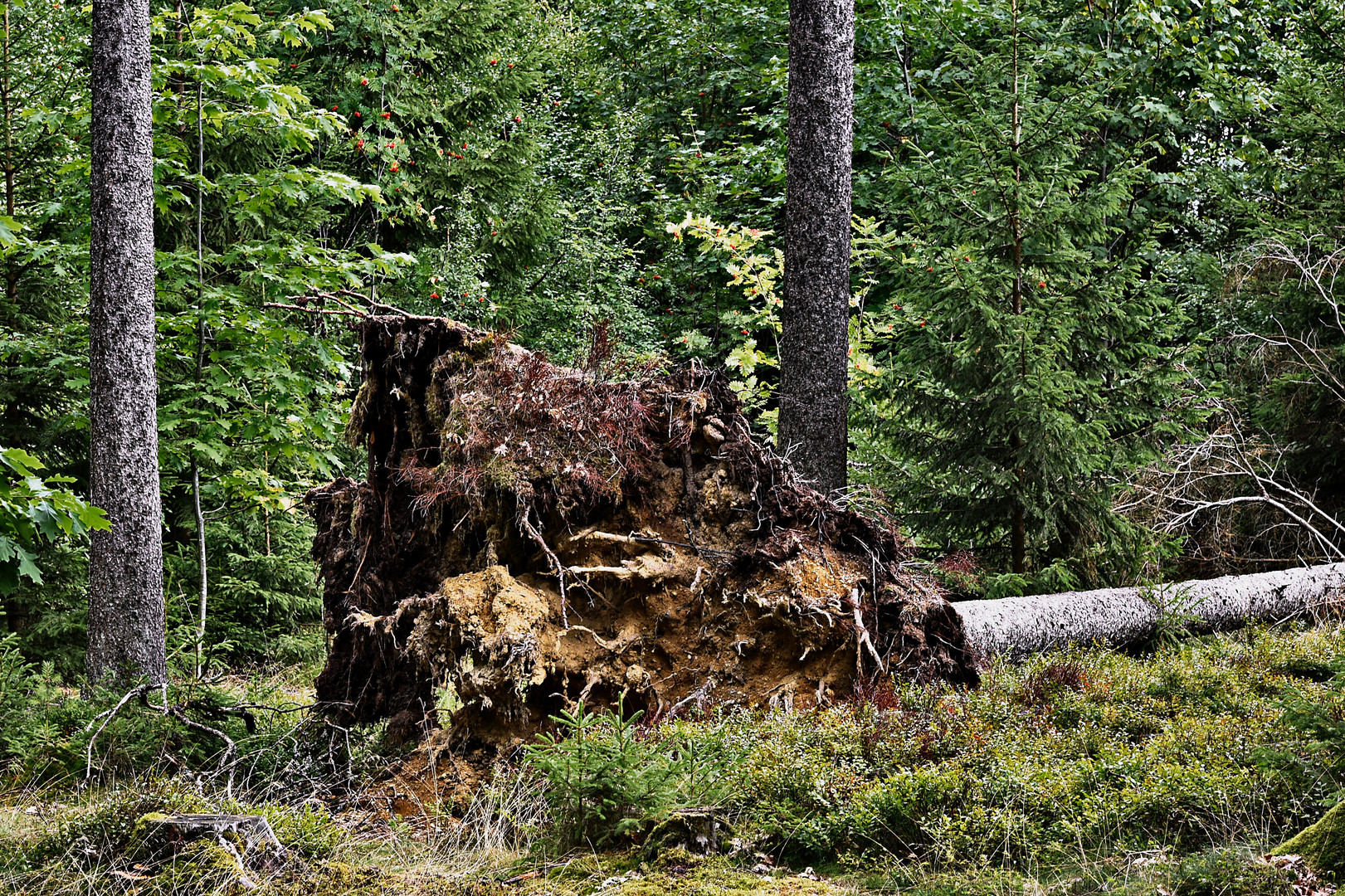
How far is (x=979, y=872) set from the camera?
361 cm

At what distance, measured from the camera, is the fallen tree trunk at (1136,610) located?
22.8 ft

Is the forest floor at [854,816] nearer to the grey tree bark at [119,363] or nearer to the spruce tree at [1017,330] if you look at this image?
the grey tree bark at [119,363]

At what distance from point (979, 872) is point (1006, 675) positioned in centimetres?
264

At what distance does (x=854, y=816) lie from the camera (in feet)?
13.1

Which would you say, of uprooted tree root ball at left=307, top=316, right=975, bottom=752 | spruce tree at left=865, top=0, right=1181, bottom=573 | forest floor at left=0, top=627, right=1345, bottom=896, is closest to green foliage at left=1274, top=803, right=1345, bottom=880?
forest floor at left=0, top=627, right=1345, bottom=896

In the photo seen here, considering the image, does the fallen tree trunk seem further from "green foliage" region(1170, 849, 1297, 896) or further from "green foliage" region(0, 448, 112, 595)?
"green foliage" region(0, 448, 112, 595)

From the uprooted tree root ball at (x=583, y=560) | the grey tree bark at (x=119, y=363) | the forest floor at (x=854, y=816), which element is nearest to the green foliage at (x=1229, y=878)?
the forest floor at (x=854, y=816)

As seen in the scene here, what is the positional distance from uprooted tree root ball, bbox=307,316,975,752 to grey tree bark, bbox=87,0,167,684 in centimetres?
135

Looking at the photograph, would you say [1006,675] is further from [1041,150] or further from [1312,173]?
[1312,173]

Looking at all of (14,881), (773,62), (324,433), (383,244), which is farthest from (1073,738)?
(773,62)

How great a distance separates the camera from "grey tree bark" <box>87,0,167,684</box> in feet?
20.4

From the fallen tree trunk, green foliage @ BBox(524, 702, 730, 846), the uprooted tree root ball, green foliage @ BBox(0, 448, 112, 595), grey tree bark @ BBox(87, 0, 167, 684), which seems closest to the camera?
green foliage @ BBox(524, 702, 730, 846)

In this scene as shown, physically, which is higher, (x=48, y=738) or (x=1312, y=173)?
(x=1312, y=173)

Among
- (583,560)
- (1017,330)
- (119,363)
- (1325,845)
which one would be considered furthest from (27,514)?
(1017,330)
